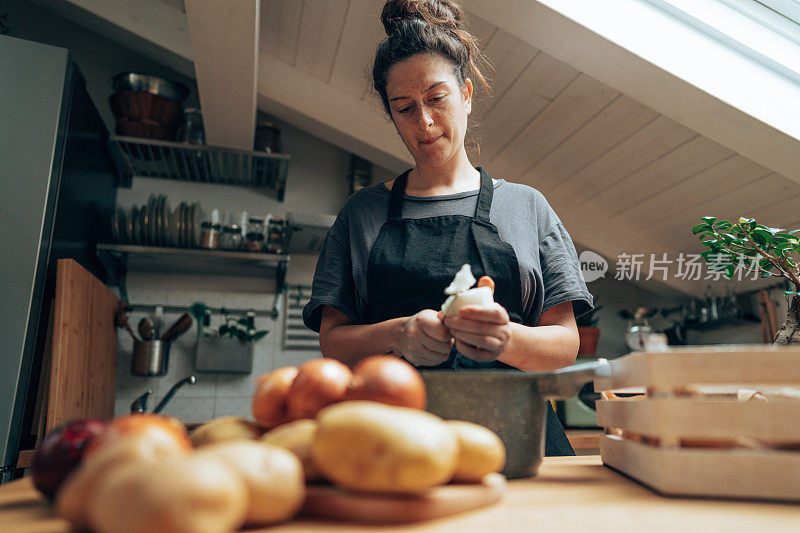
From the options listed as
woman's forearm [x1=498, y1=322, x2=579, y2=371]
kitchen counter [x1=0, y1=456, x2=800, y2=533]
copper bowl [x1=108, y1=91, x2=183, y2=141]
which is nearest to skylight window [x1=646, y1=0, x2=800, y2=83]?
woman's forearm [x1=498, y1=322, x2=579, y2=371]

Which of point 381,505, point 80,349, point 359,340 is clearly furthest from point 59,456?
point 80,349

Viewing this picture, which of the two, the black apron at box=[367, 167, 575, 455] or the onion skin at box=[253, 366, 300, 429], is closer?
the onion skin at box=[253, 366, 300, 429]

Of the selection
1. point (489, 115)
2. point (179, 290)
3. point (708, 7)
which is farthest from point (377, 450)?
point (179, 290)

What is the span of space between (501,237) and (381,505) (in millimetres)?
733

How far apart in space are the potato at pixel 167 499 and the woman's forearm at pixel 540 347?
566 mm

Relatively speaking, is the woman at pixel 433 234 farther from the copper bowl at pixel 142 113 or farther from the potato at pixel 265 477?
the copper bowl at pixel 142 113

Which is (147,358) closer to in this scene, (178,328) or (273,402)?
(178,328)

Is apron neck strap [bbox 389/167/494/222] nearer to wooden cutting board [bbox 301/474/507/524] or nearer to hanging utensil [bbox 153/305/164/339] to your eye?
wooden cutting board [bbox 301/474/507/524]

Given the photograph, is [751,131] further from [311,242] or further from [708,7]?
[311,242]

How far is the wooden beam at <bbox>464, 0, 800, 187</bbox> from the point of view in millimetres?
1620

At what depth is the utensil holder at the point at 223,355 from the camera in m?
2.86

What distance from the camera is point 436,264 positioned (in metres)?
1.06

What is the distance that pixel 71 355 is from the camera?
197 cm

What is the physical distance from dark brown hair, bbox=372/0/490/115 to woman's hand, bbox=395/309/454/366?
0.61m
